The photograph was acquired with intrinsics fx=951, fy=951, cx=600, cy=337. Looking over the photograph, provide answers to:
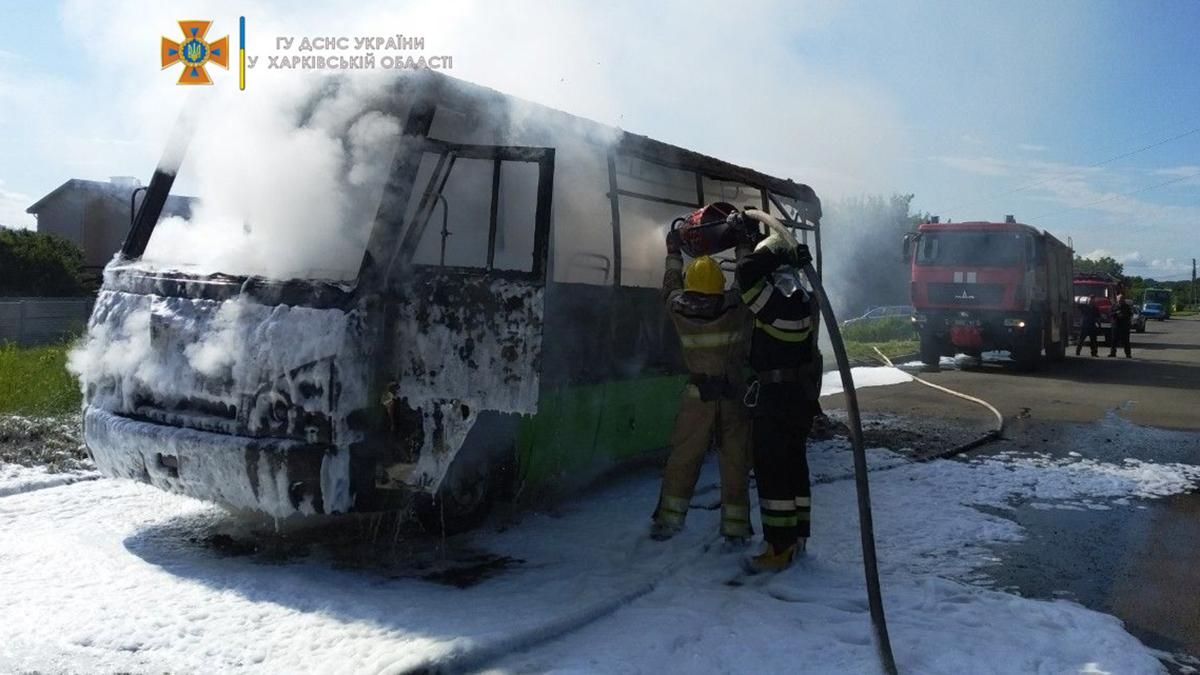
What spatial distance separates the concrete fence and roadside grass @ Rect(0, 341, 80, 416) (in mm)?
7587

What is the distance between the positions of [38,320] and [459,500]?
16.5 meters

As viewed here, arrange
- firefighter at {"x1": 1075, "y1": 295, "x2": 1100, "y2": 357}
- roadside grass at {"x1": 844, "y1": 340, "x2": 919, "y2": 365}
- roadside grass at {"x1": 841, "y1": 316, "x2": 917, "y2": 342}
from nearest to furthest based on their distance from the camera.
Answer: roadside grass at {"x1": 844, "y1": 340, "x2": 919, "y2": 365} < firefighter at {"x1": 1075, "y1": 295, "x2": 1100, "y2": 357} < roadside grass at {"x1": 841, "y1": 316, "x2": 917, "y2": 342}

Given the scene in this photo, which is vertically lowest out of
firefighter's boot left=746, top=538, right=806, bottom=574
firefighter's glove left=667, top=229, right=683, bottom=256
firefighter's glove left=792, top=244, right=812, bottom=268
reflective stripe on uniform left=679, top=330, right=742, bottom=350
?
firefighter's boot left=746, top=538, right=806, bottom=574

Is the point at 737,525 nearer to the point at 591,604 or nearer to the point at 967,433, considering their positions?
A: the point at 591,604

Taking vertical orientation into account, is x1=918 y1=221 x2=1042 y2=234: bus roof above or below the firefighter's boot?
above

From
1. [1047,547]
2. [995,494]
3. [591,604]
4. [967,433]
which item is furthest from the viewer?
[967,433]

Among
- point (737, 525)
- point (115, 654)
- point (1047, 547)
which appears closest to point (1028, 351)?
point (1047, 547)

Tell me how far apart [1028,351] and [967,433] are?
912 cm

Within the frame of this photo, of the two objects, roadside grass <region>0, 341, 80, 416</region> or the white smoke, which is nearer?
the white smoke

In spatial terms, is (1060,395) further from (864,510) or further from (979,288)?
(864,510)

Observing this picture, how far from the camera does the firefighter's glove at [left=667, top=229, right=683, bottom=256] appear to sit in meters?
5.46

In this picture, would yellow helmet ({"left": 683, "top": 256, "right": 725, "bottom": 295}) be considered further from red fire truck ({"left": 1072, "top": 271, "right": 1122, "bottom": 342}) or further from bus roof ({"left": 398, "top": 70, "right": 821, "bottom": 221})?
red fire truck ({"left": 1072, "top": 271, "right": 1122, "bottom": 342})

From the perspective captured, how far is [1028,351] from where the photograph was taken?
58.7 ft

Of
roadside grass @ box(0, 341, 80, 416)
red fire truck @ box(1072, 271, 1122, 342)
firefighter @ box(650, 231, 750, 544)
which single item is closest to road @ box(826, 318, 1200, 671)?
firefighter @ box(650, 231, 750, 544)
